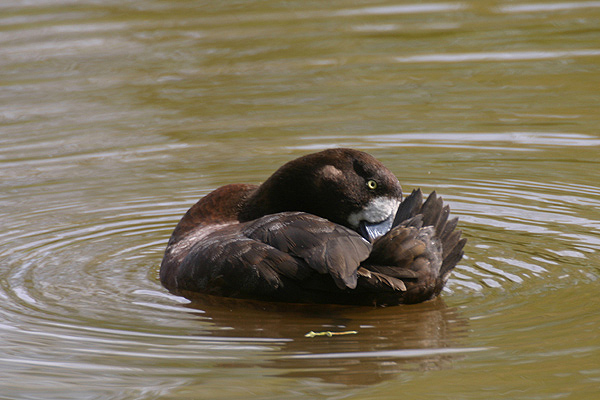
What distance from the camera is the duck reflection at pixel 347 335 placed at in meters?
4.15

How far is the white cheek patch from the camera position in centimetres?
551

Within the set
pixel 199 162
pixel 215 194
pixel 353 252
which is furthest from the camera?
pixel 199 162

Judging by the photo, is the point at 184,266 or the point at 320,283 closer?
the point at 320,283

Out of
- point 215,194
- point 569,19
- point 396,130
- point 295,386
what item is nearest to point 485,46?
point 569,19

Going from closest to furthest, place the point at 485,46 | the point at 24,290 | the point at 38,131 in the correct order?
the point at 24,290 → the point at 38,131 → the point at 485,46

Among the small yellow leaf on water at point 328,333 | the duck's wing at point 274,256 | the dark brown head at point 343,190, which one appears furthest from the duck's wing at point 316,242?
the dark brown head at point 343,190

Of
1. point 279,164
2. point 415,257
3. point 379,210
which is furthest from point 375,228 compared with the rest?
point 279,164

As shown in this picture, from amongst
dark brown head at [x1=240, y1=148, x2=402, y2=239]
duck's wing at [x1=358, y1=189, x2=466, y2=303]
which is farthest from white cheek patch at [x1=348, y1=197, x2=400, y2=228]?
duck's wing at [x1=358, y1=189, x2=466, y2=303]

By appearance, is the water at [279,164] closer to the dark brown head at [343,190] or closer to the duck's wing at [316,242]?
the duck's wing at [316,242]

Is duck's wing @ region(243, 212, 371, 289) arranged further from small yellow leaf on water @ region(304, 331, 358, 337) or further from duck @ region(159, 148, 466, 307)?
small yellow leaf on water @ region(304, 331, 358, 337)

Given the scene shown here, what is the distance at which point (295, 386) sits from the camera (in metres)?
3.99

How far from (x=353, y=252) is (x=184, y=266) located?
1.07 m

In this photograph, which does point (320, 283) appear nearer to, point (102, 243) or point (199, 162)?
point (102, 243)

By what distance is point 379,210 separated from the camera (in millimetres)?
5516
